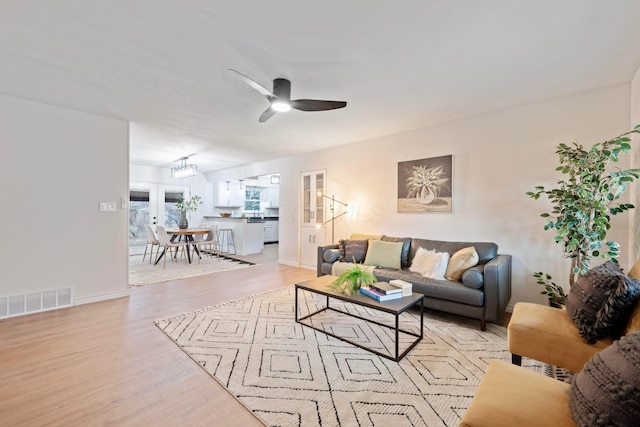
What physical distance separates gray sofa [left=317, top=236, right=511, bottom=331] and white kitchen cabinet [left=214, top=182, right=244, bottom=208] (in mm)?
6621

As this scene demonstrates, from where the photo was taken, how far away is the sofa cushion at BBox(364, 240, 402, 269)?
376cm

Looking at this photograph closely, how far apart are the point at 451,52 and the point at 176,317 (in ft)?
12.2

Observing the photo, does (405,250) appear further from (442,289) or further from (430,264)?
(442,289)

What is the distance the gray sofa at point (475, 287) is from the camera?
274cm

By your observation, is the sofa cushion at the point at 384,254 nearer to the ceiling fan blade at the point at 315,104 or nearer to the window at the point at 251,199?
the ceiling fan blade at the point at 315,104

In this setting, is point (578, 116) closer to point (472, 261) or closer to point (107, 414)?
point (472, 261)

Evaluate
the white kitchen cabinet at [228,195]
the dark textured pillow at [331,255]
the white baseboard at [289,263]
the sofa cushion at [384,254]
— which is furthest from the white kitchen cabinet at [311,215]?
the white kitchen cabinet at [228,195]

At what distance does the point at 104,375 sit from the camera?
2057mm

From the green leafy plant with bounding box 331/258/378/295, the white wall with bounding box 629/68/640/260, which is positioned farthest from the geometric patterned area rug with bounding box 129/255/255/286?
the white wall with bounding box 629/68/640/260

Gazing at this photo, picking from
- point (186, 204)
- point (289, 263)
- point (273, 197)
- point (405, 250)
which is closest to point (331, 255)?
point (405, 250)

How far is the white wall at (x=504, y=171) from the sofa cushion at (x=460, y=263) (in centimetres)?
61

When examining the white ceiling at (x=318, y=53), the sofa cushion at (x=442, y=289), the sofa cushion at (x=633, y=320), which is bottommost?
the sofa cushion at (x=442, y=289)

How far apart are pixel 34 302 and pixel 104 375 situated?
2.17 metres

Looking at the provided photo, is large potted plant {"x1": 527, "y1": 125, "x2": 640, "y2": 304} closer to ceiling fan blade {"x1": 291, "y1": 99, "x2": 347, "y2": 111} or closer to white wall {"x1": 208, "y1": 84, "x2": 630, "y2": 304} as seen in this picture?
white wall {"x1": 208, "y1": 84, "x2": 630, "y2": 304}
